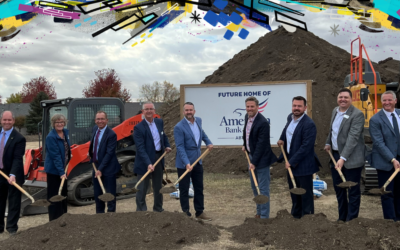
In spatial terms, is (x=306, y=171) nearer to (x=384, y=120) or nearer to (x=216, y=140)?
(x=384, y=120)

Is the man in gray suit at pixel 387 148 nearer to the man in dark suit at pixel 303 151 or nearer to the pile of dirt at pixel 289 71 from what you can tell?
the man in dark suit at pixel 303 151

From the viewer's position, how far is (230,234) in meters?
5.82

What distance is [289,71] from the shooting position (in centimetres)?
1927

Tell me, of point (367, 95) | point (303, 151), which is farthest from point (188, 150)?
point (367, 95)

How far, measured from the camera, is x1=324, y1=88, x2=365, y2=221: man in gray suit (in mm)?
5824

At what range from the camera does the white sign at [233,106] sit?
10156 millimetres

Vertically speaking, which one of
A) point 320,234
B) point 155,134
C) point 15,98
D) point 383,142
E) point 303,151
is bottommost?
point 320,234

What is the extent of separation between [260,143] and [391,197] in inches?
78.2

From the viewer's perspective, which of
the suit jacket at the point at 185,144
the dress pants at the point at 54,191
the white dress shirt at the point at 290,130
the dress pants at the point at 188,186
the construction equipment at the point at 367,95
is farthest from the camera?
the construction equipment at the point at 367,95

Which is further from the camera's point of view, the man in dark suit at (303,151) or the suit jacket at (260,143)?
the suit jacket at (260,143)

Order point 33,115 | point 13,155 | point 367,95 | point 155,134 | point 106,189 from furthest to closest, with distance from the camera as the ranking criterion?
point 33,115, point 367,95, point 155,134, point 106,189, point 13,155

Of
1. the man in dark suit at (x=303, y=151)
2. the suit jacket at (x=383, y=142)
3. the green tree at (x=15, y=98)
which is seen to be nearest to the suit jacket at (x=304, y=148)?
the man in dark suit at (x=303, y=151)

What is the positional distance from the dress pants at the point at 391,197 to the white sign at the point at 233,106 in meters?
4.24

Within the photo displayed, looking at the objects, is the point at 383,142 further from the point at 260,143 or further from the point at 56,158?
the point at 56,158
